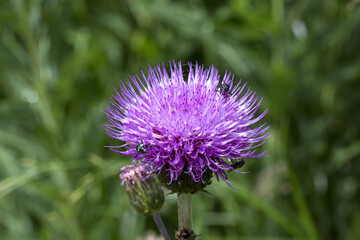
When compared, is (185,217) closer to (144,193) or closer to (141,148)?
(144,193)

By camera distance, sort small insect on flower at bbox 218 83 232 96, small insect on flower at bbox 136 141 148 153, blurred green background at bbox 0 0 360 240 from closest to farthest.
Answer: small insect on flower at bbox 136 141 148 153, small insect on flower at bbox 218 83 232 96, blurred green background at bbox 0 0 360 240

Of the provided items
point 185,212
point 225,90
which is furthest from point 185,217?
point 225,90

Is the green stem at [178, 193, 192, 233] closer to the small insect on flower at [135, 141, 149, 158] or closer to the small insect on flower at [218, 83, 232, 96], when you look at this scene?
the small insect on flower at [135, 141, 149, 158]

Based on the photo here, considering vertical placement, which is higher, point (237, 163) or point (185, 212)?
point (237, 163)

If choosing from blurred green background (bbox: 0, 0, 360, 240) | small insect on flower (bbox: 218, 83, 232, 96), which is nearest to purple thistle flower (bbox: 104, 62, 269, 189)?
small insect on flower (bbox: 218, 83, 232, 96)

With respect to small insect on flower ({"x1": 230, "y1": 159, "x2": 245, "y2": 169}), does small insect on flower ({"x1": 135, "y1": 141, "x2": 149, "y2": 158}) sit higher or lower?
higher

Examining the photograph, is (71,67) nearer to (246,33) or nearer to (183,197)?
(246,33)

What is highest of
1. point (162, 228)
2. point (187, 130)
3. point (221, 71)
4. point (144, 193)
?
point (221, 71)
